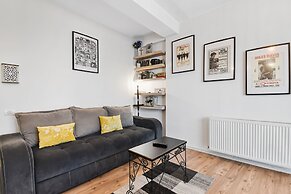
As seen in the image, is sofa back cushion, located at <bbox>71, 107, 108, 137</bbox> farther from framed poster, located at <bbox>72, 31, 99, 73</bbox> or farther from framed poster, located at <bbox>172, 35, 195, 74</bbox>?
framed poster, located at <bbox>172, 35, 195, 74</bbox>

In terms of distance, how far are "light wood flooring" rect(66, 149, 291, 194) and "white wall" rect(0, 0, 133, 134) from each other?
148 cm

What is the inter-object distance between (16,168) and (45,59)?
1.75m

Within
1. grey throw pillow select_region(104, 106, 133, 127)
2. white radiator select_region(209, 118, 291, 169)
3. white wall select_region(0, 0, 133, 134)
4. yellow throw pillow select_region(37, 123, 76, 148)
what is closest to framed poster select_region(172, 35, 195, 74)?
white radiator select_region(209, 118, 291, 169)

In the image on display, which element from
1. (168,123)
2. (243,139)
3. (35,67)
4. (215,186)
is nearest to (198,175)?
(215,186)

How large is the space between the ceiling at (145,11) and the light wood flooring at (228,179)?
2.42m

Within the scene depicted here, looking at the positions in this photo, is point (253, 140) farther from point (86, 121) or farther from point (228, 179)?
point (86, 121)

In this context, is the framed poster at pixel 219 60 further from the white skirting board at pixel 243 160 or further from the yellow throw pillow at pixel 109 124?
the yellow throw pillow at pixel 109 124

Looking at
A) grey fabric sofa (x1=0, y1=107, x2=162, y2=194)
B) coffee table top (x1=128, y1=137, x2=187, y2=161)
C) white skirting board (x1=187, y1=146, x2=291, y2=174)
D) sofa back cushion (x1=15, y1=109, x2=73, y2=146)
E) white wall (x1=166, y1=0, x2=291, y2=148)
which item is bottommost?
white skirting board (x1=187, y1=146, x2=291, y2=174)

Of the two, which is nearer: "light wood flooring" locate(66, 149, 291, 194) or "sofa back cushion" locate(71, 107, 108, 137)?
"light wood flooring" locate(66, 149, 291, 194)

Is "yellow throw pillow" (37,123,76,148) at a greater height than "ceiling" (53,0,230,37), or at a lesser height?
lesser

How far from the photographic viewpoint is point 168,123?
3.54 meters

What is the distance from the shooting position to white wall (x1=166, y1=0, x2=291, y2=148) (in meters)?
2.23

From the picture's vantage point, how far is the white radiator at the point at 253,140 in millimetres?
2082

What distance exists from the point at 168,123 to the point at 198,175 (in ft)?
4.96
